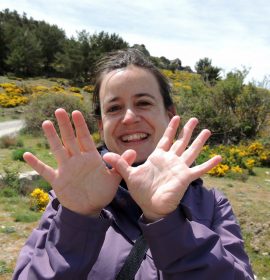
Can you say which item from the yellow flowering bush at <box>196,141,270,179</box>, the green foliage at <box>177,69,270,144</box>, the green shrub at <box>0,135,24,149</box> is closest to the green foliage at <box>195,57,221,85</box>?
the green foliage at <box>177,69,270,144</box>

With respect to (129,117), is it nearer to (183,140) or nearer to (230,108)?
(183,140)

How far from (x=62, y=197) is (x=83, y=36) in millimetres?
35354

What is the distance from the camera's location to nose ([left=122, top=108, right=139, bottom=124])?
177 cm

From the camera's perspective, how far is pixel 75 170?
1.40 meters

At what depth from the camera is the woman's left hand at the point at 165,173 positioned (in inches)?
52.2

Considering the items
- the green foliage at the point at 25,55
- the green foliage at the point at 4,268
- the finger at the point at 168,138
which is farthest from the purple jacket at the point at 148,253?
the green foliage at the point at 25,55

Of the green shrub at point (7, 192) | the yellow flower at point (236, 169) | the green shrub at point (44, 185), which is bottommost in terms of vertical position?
the green shrub at point (7, 192)

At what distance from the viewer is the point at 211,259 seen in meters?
1.30

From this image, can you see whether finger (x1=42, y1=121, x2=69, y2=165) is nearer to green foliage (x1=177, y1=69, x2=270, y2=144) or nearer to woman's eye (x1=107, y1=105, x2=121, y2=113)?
woman's eye (x1=107, y1=105, x2=121, y2=113)

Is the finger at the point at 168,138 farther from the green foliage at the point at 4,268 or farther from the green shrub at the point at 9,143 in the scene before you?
the green shrub at the point at 9,143

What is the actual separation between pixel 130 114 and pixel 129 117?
0.05 feet

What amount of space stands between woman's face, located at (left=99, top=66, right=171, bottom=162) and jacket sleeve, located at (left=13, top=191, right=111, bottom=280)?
0.49 m

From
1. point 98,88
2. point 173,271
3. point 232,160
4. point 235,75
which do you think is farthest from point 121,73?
point 235,75

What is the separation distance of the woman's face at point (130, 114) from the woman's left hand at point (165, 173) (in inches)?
13.3
